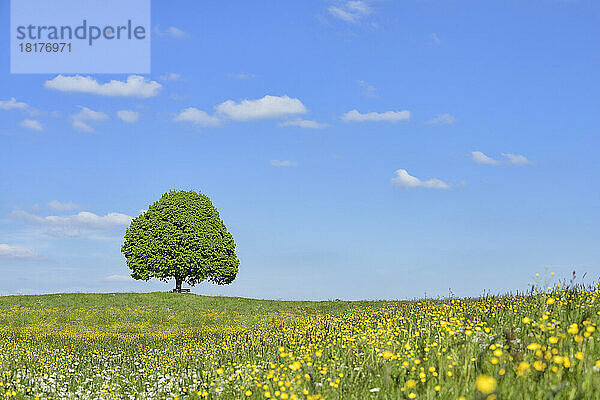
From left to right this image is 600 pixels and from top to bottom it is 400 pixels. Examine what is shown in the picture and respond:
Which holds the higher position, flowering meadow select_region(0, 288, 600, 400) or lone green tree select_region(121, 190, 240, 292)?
lone green tree select_region(121, 190, 240, 292)

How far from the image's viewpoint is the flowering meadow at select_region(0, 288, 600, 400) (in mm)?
7094

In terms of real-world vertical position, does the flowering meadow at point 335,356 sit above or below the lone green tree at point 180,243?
below

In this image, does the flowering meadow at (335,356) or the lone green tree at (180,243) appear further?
the lone green tree at (180,243)

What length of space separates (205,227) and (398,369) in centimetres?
3229

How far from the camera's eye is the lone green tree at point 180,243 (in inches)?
1535

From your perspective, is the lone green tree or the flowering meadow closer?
the flowering meadow

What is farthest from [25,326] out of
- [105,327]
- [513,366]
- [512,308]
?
[513,366]

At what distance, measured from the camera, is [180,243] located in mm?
39312

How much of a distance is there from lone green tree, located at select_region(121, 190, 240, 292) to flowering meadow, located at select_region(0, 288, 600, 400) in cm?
1221

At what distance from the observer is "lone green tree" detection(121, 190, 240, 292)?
39.0 meters

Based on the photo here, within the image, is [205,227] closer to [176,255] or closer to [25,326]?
[176,255]

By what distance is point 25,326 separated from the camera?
25.5 meters

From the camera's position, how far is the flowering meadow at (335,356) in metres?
7.09

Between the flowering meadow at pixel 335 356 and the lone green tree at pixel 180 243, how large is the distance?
481 inches
